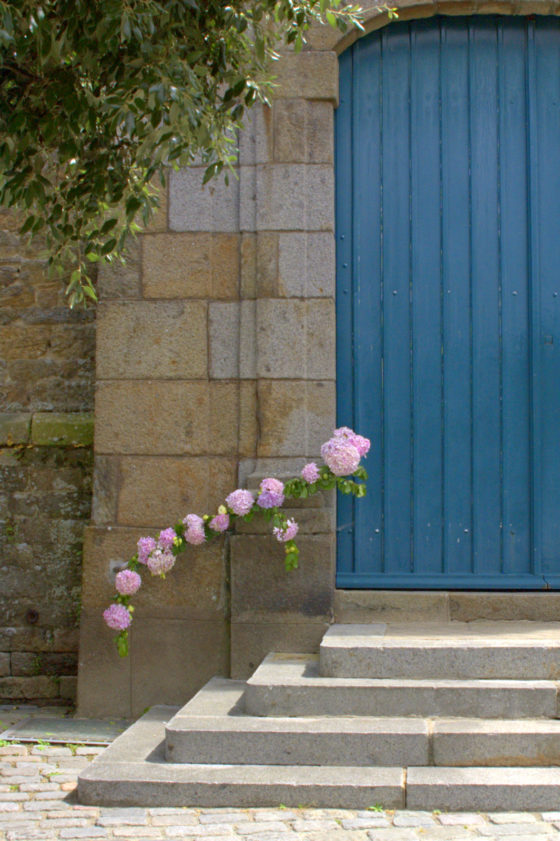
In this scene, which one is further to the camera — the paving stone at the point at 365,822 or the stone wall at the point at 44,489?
the stone wall at the point at 44,489

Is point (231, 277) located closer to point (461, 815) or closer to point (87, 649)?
point (87, 649)

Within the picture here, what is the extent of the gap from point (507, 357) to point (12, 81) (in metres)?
2.86

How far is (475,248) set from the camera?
5.29 m

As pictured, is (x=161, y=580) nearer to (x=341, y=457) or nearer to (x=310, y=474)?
(x=310, y=474)

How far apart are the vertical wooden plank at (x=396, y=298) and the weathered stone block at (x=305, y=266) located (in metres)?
0.34

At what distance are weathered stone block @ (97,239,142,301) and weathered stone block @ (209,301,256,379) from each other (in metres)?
0.44

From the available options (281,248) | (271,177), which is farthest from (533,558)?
(271,177)

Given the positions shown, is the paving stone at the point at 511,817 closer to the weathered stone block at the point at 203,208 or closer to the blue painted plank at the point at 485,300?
the blue painted plank at the point at 485,300

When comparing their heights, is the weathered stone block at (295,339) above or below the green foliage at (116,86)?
below

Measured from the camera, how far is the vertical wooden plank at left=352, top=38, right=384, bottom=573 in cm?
529

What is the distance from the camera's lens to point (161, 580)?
5.12 m

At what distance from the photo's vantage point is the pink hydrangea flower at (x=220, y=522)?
4.93 meters

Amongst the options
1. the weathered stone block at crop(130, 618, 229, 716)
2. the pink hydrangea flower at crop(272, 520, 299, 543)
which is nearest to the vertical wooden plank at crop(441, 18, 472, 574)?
the pink hydrangea flower at crop(272, 520, 299, 543)

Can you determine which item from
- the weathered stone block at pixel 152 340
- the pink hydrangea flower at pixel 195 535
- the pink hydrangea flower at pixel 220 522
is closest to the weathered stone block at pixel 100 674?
the pink hydrangea flower at pixel 195 535
